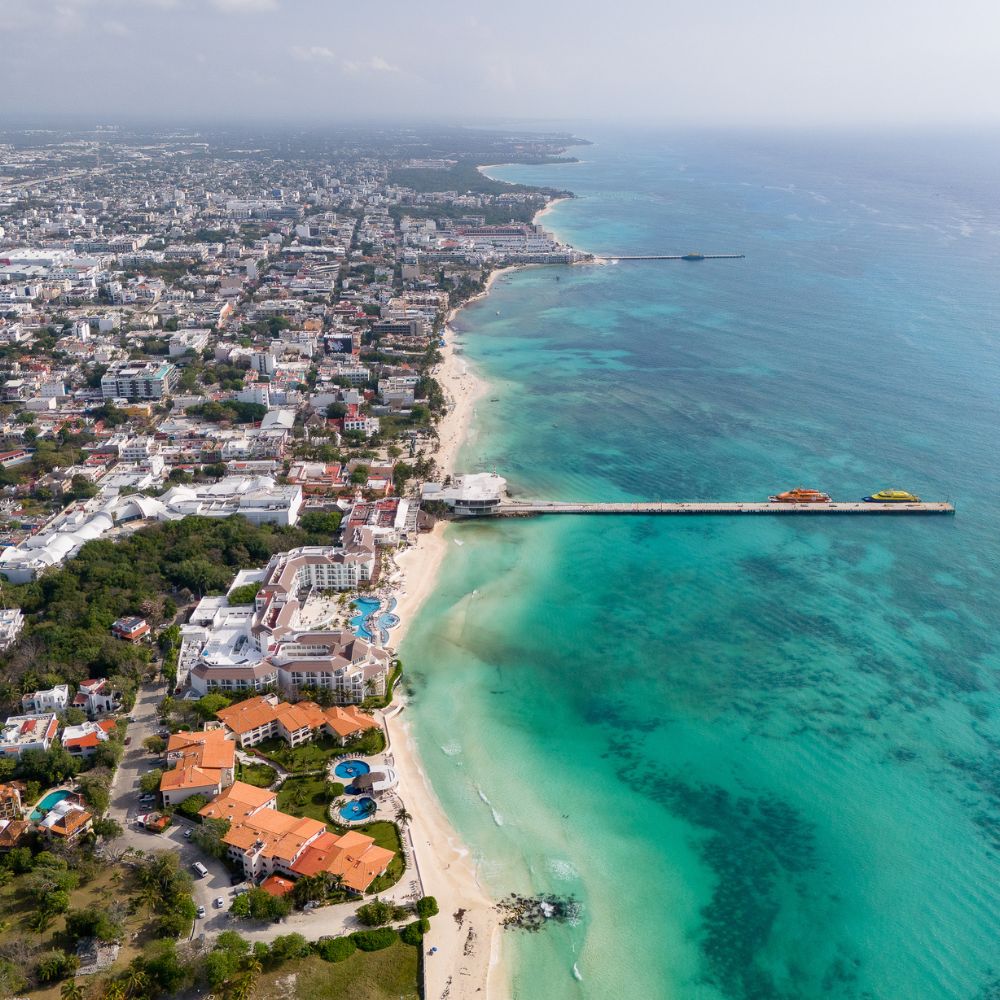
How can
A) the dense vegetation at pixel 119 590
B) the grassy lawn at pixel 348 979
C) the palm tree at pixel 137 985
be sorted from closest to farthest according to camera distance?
the palm tree at pixel 137 985 → the grassy lawn at pixel 348 979 → the dense vegetation at pixel 119 590

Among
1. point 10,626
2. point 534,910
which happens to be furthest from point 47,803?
point 534,910

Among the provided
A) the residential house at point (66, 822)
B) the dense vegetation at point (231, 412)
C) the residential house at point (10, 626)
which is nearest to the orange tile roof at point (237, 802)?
the residential house at point (66, 822)

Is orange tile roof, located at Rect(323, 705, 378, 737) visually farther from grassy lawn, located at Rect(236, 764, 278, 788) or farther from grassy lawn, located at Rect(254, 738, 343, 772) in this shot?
grassy lawn, located at Rect(236, 764, 278, 788)

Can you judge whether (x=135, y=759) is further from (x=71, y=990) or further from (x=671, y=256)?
(x=671, y=256)

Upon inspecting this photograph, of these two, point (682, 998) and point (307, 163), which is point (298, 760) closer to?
point (682, 998)

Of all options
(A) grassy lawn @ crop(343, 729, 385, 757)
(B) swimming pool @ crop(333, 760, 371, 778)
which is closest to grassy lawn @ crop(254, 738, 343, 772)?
(A) grassy lawn @ crop(343, 729, 385, 757)

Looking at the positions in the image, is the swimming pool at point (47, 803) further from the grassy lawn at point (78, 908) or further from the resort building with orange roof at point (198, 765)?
the resort building with orange roof at point (198, 765)
